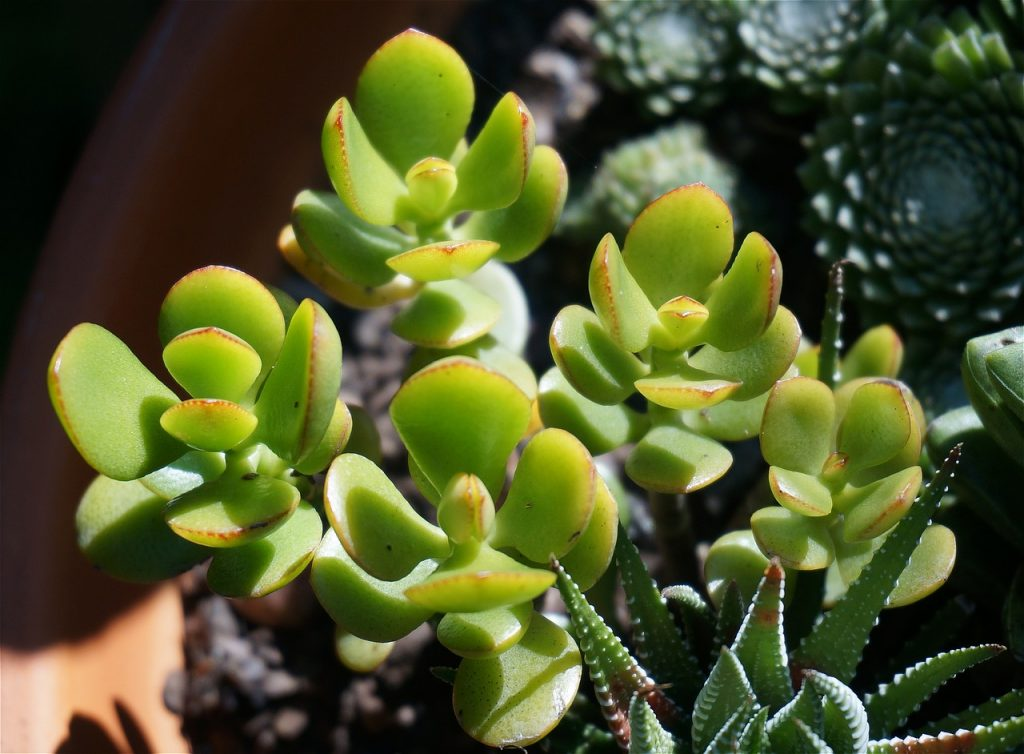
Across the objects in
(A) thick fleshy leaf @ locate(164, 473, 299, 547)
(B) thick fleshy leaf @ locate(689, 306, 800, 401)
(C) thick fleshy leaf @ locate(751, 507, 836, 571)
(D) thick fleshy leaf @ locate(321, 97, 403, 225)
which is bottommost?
(A) thick fleshy leaf @ locate(164, 473, 299, 547)

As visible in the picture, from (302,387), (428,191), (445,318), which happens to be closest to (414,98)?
(428,191)

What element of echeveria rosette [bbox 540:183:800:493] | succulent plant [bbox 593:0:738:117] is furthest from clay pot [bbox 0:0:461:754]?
echeveria rosette [bbox 540:183:800:493]

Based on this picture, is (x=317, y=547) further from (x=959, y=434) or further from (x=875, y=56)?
(x=875, y=56)

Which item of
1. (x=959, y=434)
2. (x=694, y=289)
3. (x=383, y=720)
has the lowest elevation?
(x=383, y=720)

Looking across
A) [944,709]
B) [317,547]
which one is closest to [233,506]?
[317,547]

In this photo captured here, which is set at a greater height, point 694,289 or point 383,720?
point 694,289

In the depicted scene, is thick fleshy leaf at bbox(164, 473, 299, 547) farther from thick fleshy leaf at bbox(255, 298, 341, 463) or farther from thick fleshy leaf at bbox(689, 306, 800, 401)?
thick fleshy leaf at bbox(689, 306, 800, 401)

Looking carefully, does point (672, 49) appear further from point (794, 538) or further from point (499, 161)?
point (794, 538)
